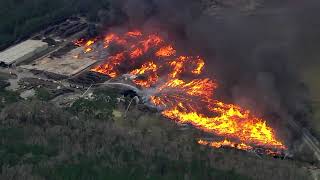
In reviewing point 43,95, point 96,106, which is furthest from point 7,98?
point 96,106

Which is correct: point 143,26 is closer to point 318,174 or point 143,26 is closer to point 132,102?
point 132,102

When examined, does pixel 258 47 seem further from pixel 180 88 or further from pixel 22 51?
pixel 22 51

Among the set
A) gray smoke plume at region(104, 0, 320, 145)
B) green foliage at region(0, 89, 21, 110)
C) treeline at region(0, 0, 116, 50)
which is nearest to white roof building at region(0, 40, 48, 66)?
treeline at region(0, 0, 116, 50)

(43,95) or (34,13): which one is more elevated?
(34,13)

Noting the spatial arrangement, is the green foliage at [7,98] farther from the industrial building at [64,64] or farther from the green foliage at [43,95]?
the industrial building at [64,64]

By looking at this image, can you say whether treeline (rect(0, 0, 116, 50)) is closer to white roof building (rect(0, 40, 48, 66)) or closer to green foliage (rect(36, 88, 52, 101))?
white roof building (rect(0, 40, 48, 66))

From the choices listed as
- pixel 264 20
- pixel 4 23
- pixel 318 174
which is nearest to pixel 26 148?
pixel 318 174

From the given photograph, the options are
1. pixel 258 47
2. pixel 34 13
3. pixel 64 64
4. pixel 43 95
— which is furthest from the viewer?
pixel 34 13
